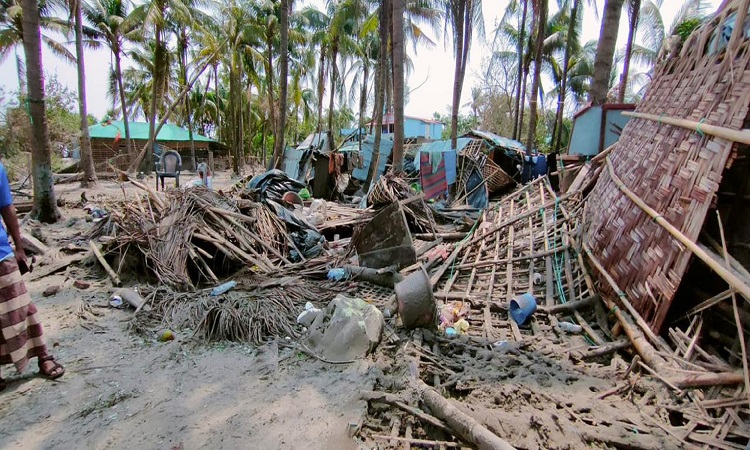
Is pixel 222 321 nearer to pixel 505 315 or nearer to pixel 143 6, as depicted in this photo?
pixel 505 315

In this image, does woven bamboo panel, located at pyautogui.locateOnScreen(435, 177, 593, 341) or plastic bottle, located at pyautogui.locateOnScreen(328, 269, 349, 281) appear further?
plastic bottle, located at pyautogui.locateOnScreen(328, 269, 349, 281)

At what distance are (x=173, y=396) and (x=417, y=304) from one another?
203 centimetres

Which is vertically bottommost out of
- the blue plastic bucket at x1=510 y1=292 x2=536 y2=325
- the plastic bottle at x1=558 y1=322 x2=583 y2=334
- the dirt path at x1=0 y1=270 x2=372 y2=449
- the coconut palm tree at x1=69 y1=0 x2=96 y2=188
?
the dirt path at x1=0 y1=270 x2=372 y2=449

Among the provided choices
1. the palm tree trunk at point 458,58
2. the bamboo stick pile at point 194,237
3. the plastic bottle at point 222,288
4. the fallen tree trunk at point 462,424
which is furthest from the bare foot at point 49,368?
the palm tree trunk at point 458,58

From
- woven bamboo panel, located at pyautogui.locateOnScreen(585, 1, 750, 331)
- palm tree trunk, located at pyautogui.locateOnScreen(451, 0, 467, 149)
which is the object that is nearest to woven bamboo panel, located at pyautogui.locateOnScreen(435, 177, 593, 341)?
woven bamboo panel, located at pyautogui.locateOnScreen(585, 1, 750, 331)

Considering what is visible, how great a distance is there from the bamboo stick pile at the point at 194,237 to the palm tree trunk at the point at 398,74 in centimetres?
424

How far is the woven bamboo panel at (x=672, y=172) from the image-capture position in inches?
104

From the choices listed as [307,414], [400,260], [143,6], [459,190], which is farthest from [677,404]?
[143,6]

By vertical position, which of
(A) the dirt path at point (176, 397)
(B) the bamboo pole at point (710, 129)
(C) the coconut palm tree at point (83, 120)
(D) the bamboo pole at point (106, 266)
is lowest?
(A) the dirt path at point (176, 397)

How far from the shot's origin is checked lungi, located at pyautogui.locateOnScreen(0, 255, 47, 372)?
8.33 feet

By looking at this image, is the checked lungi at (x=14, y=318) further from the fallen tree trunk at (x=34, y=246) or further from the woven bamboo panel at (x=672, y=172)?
the woven bamboo panel at (x=672, y=172)

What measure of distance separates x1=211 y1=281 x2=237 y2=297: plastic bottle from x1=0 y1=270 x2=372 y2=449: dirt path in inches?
31.7

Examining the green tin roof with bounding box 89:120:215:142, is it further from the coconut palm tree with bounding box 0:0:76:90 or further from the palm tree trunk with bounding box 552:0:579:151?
the palm tree trunk with bounding box 552:0:579:151

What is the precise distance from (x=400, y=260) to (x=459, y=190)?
246 inches
